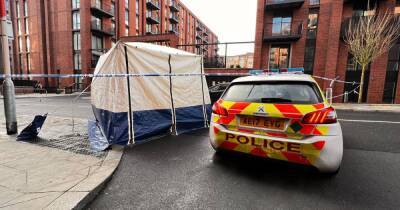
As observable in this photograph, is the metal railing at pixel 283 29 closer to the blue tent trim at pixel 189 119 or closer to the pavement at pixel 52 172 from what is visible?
the blue tent trim at pixel 189 119

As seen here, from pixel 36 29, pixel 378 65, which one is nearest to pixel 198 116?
pixel 378 65

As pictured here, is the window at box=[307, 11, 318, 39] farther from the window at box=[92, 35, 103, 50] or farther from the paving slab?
the window at box=[92, 35, 103, 50]

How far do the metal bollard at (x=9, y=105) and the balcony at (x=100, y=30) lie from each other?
85.9 ft

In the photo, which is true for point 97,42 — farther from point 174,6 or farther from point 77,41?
point 174,6

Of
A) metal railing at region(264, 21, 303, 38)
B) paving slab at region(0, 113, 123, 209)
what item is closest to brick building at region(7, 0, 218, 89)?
metal railing at region(264, 21, 303, 38)

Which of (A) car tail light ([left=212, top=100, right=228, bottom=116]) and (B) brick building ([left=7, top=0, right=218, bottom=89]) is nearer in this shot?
(A) car tail light ([left=212, top=100, right=228, bottom=116])

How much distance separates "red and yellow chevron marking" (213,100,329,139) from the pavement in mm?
2181

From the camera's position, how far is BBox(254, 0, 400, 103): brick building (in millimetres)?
16344

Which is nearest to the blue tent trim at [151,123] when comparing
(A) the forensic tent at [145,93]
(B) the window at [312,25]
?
(A) the forensic tent at [145,93]

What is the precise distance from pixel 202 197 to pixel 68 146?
3.39 meters

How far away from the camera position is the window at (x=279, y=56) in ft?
62.2

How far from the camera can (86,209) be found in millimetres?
2328

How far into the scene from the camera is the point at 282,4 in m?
17.9

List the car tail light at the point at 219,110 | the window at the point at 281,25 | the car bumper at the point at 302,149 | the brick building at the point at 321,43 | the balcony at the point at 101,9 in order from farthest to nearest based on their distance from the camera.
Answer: the balcony at the point at 101,9, the window at the point at 281,25, the brick building at the point at 321,43, the car tail light at the point at 219,110, the car bumper at the point at 302,149
